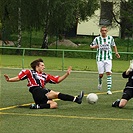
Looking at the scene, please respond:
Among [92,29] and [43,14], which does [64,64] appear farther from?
[92,29]

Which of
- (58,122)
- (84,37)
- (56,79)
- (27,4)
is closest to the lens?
(58,122)

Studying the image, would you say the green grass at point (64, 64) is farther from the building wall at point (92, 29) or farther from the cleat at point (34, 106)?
the building wall at point (92, 29)

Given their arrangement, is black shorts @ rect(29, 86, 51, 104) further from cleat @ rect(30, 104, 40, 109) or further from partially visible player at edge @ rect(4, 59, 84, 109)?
cleat @ rect(30, 104, 40, 109)

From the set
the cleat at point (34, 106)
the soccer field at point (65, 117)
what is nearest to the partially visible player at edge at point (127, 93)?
the soccer field at point (65, 117)

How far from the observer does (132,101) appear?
43.7ft

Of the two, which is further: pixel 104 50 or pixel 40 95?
pixel 104 50

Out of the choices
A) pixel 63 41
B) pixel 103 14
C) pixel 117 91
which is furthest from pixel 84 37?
pixel 117 91

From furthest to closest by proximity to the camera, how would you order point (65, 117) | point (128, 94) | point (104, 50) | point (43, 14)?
point (43, 14), point (104, 50), point (128, 94), point (65, 117)

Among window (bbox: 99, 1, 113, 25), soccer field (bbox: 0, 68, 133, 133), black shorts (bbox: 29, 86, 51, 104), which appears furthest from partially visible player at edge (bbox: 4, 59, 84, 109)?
window (bbox: 99, 1, 113, 25)

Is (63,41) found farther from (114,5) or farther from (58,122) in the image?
(58,122)

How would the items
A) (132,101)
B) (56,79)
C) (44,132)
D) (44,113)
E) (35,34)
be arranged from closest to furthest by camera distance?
(44,132)
(44,113)
(56,79)
(132,101)
(35,34)

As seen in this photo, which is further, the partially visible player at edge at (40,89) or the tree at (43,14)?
the tree at (43,14)

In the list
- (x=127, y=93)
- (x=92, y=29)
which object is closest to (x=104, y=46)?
(x=127, y=93)

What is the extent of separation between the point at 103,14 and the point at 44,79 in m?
47.7
